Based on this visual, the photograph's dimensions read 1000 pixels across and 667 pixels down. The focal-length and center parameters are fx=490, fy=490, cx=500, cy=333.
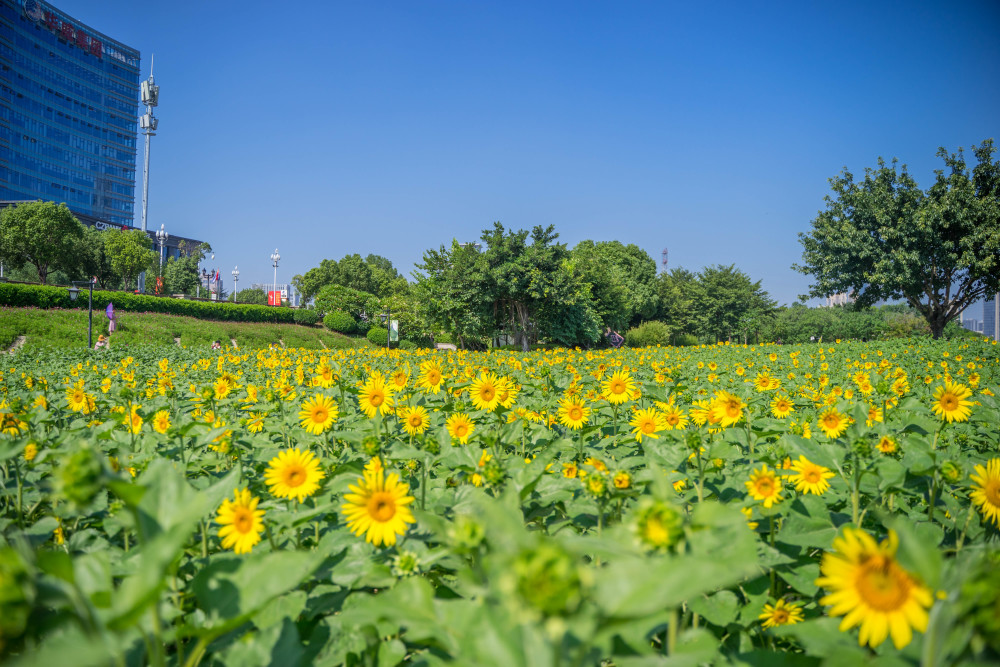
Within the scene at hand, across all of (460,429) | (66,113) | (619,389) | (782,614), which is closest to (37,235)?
(460,429)

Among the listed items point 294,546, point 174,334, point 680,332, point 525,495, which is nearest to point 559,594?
point 525,495

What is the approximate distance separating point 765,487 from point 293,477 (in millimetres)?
1678

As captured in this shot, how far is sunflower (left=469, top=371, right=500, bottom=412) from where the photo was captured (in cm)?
298

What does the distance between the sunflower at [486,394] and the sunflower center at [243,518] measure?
161cm

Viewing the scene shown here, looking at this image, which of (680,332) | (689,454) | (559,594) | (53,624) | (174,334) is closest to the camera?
(559,594)

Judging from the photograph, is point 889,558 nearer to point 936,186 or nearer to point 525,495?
point 525,495

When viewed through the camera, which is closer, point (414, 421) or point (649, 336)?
point (414, 421)

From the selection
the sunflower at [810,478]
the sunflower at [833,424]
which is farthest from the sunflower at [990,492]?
the sunflower at [833,424]

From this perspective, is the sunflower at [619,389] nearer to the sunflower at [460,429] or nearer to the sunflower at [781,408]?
the sunflower at [781,408]

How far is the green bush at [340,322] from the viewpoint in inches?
1549

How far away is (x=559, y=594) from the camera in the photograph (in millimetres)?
525

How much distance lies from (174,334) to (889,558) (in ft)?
99.5

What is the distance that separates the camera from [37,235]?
113 feet

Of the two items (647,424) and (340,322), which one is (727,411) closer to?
(647,424)
